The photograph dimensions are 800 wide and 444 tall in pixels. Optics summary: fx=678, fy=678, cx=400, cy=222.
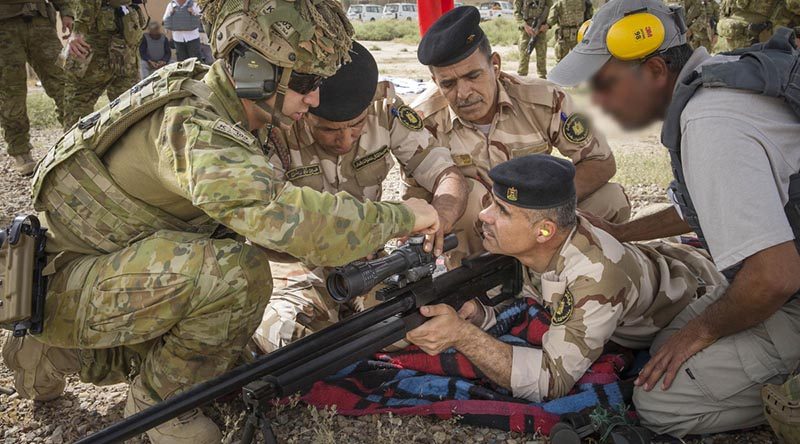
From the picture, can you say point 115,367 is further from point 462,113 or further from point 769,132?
point 769,132

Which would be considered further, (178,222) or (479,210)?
(479,210)

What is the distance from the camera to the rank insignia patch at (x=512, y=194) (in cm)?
324

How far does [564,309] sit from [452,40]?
1.93m

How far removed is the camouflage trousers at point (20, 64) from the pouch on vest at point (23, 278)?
223 inches

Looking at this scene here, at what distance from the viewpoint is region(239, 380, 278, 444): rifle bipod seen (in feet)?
7.82

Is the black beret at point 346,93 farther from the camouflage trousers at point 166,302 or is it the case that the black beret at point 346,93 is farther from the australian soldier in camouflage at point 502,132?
the camouflage trousers at point 166,302

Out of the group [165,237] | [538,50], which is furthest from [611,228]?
[538,50]

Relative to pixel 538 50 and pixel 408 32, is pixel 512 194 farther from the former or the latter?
pixel 408 32

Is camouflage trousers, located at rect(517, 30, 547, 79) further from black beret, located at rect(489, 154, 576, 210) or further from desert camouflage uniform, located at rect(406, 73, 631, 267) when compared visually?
black beret, located at rect(489, 154, 576, 210)

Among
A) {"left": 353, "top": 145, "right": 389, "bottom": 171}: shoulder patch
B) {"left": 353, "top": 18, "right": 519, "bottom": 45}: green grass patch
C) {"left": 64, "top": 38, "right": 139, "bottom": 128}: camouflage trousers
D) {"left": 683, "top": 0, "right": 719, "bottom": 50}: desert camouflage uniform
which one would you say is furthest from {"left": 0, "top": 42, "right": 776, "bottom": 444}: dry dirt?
{"left": 353, "top": 18, "right": 519, "bottom": 45}: green grass patch

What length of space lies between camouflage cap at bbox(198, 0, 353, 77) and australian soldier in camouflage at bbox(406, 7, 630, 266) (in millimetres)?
1573

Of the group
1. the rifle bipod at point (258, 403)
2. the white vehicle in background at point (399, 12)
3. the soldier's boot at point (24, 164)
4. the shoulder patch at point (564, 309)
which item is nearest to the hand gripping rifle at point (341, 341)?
the rifle bipod at point (258, 403)

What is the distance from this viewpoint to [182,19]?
11.9 m

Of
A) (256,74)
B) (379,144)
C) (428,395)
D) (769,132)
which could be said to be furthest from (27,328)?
(769,132)
